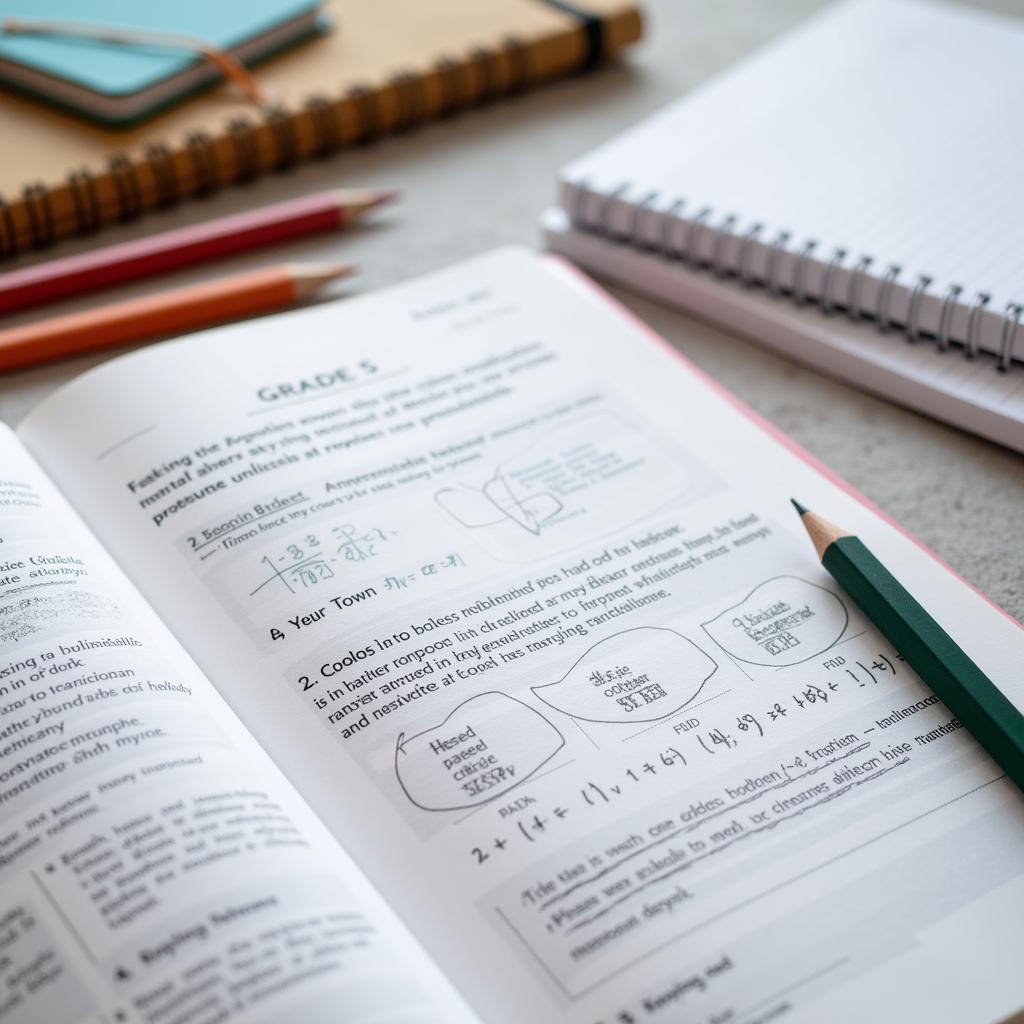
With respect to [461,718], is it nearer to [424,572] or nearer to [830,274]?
[424,572]

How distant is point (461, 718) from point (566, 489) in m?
0.14

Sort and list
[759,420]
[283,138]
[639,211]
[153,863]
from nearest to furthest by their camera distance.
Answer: [153,863] < [759,420] < [639,211] < [283,138]

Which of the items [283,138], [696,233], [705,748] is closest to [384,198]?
[283,138]

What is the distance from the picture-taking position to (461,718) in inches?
17.2

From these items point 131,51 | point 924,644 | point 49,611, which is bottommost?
point 924,644

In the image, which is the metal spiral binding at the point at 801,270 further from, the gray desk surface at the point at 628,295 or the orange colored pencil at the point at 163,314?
the orange colored pencil at the point at 163,314

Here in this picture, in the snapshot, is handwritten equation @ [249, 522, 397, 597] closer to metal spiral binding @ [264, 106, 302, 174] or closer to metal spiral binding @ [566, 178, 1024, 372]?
metal spiral binding @ [566, 178, 1024, 372]

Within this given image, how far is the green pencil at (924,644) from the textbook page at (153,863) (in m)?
0.21

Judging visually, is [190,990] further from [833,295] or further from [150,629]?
[833,295]

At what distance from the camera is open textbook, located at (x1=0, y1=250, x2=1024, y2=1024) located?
1.19ft

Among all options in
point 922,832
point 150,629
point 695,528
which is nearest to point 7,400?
point 150,629

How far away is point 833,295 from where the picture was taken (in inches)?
24.8

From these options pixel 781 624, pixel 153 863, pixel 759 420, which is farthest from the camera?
pixel 759 420

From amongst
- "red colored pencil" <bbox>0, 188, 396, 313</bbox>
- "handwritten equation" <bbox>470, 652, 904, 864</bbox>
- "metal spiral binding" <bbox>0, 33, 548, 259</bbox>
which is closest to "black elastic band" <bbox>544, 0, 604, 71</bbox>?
"metal spiral binding" <bbox>0, 33, 548, 259</bbox>
